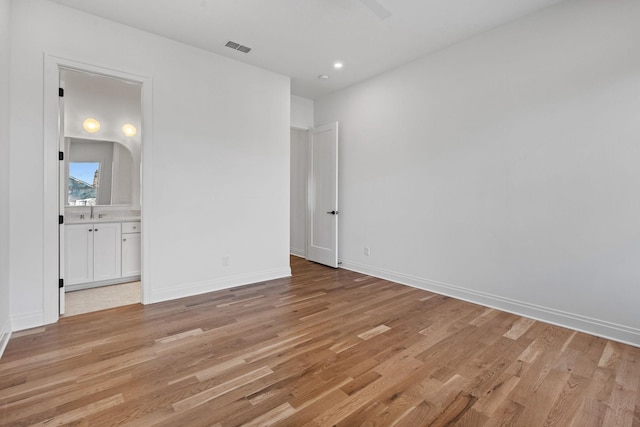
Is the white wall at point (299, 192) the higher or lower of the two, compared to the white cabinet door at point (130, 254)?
higher

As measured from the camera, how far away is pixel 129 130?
4.66 meters

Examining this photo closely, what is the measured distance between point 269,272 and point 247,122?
2.10 metres

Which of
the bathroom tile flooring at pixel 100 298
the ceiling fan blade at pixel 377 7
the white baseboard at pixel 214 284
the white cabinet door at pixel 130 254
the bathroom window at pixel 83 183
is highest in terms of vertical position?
the ceiling fan blade at pixel 377 7

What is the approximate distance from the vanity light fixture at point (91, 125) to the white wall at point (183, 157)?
1676 millimetres

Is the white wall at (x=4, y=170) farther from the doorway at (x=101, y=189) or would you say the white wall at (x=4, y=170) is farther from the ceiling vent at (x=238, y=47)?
the ceiling vent at (x=238, y=47)

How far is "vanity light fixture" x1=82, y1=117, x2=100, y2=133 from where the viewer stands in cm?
435

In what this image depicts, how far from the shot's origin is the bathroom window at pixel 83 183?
4.35 m

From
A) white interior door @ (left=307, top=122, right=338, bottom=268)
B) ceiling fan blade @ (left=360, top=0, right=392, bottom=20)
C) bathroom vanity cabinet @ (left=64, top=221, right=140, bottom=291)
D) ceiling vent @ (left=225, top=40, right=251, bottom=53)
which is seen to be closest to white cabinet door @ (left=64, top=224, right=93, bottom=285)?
bathroom vanity cabinet @ (left=64, top=221, right=140, bottom=291)

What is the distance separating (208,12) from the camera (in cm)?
296

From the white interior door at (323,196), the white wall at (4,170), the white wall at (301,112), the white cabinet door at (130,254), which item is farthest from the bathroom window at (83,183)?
the white interior door at (323,196)

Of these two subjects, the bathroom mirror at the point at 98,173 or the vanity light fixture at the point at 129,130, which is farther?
the vanity light fixture at the point at 129,130

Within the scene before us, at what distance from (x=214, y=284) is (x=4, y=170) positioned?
2.23m

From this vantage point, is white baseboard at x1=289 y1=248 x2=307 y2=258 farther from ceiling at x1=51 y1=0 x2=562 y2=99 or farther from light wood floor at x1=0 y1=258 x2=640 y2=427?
ceiling at x1=51 y1=0 x2=562 y2=99

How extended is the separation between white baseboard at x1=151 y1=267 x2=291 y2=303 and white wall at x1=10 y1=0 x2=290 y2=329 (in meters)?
0.01
